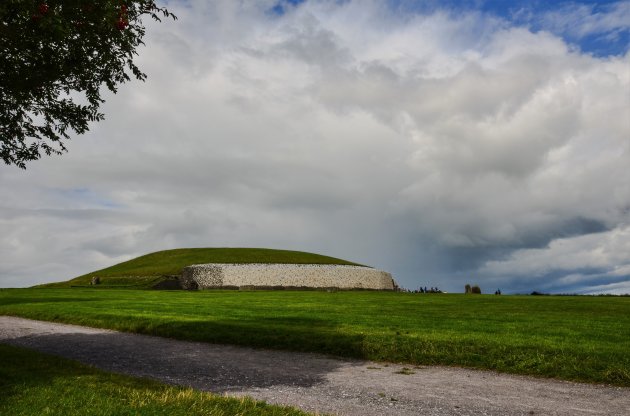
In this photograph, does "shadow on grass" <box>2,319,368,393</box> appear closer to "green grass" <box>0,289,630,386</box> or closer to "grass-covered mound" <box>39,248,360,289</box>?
"green grass" <box>0,289,630,386</box>


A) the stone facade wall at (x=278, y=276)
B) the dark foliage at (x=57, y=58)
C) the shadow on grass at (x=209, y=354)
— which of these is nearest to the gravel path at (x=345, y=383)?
the shadow on grass at (x=209, y=354)

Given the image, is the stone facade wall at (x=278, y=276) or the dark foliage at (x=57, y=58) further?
the stone facade wall at (x=278, y=276)

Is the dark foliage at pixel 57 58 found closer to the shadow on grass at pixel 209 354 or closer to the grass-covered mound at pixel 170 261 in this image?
the shadow on grass at pixel 209 354

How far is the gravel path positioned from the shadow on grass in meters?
0.03

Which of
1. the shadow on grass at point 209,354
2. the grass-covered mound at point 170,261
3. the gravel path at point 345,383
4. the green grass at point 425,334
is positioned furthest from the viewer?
the grass-covered mound at point 170,261

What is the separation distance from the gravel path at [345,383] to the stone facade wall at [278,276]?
4925 cm

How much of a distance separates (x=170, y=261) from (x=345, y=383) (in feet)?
271

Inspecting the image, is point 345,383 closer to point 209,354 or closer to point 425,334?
point 209,354

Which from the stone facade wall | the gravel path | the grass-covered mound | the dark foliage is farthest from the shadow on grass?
the grass-covered mound

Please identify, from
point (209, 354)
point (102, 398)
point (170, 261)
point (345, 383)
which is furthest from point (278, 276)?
point (102, 398)

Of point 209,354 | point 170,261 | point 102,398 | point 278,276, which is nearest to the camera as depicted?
point 102,398

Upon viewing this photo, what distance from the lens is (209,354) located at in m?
17.3

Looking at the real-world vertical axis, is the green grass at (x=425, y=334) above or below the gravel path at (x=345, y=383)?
above

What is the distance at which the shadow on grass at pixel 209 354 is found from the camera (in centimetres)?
1346
